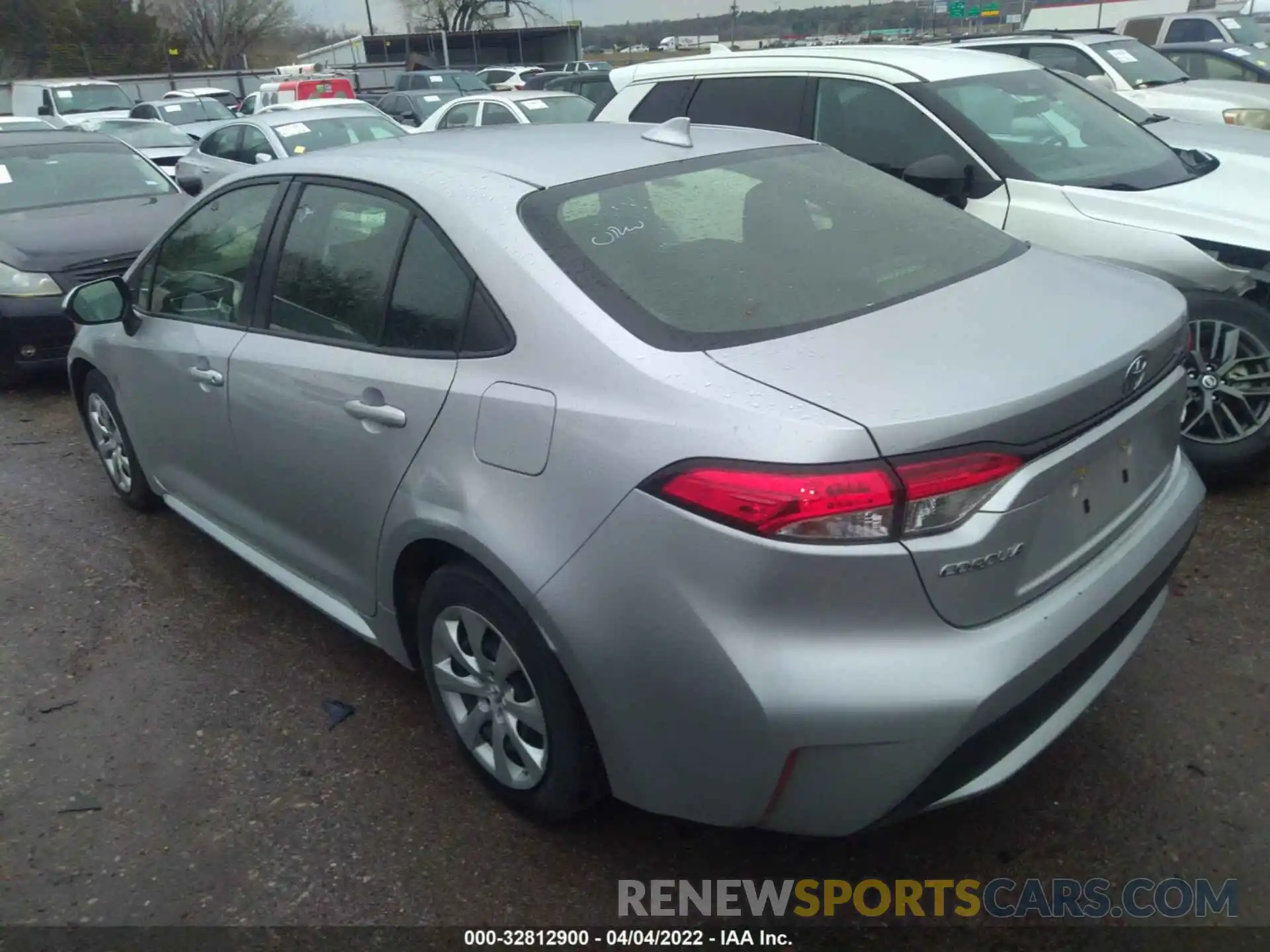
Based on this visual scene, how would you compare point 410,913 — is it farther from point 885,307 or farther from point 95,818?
point 885,307

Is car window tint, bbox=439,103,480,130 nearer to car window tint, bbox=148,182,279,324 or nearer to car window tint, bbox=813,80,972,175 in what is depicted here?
car window tint, bbox=813,80,972,175

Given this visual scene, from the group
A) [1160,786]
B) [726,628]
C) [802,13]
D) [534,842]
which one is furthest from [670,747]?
[802,13]

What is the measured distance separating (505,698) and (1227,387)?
3287mm

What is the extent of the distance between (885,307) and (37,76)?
5526cm

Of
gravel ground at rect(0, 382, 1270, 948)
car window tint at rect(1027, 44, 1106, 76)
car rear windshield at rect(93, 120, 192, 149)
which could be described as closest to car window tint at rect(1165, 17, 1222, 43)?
car window tint at rect(1027, 44, 1106, 76)

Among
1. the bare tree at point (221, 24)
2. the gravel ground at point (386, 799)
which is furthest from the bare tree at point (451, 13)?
the gravel ground at point (386, 799)

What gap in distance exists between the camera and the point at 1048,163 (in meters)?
4.77

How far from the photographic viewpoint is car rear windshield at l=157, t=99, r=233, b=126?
20.3m

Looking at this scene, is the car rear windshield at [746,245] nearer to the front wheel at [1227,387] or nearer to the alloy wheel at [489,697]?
the alloy wheel at [489,697]

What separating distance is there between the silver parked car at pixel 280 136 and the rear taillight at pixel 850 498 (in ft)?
32.9

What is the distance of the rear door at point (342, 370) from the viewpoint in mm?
2676

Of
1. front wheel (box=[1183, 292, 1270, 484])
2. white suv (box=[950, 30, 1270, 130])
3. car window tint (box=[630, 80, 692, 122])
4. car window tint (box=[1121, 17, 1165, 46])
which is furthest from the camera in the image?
car window tint (box=[1121, 17, 1165, 46])

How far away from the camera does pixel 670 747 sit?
2.17 m

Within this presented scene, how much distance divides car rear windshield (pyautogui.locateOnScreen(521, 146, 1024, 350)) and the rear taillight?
401 millimetres
